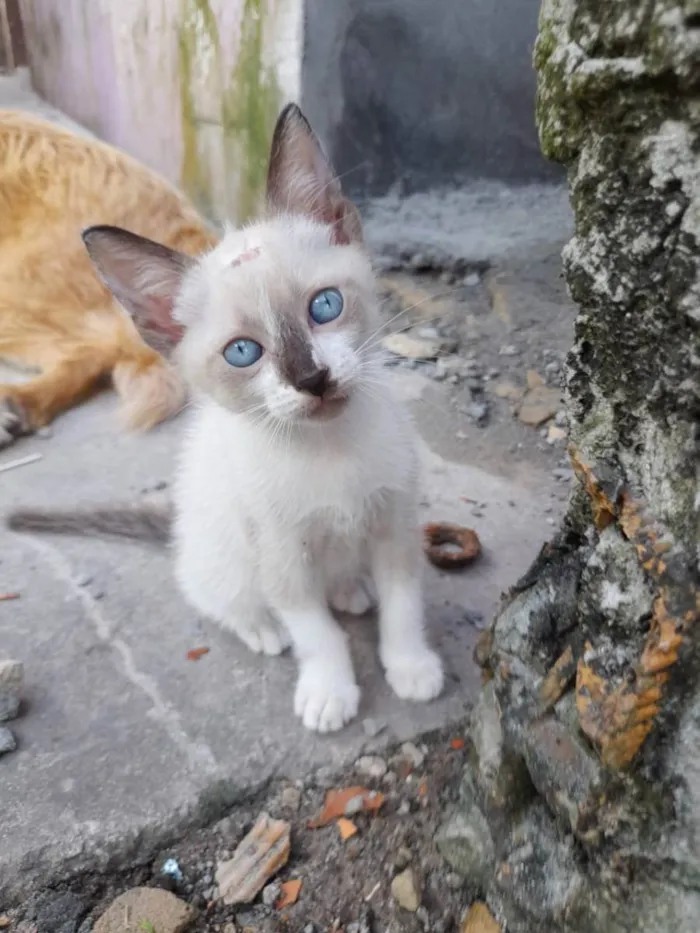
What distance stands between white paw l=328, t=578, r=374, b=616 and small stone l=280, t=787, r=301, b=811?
0.45 metres

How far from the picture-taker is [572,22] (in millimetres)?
779

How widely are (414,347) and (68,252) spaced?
1120 mm

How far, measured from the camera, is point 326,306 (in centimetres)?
124

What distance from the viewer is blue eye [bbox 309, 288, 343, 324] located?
124cm

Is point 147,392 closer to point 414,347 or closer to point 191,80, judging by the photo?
point 414,347

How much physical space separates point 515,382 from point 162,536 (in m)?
1.19

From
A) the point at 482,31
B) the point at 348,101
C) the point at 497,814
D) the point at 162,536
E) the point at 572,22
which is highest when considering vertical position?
the point at 572,22

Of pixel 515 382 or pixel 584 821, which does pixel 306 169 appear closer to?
pixel 584 821

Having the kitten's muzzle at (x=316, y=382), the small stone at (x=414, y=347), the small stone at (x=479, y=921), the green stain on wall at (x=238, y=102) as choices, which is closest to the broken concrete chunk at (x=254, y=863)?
the small stone at (x=479, y=921)

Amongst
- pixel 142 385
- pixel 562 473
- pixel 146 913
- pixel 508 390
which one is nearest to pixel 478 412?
pixel 508 390

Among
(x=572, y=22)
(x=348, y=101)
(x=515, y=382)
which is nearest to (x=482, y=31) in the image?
(x=348, y=101)

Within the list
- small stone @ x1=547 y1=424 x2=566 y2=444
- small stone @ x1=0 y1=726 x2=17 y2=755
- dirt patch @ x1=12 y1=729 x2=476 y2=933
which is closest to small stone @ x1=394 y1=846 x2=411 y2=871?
dirt patch @ x1=12 y1=729 x2=476 y2=933

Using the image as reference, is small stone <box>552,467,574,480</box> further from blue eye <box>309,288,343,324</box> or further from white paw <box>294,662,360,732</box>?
blue eye <box>309,288,343,324</box>

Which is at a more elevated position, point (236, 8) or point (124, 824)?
point (236, 8)
